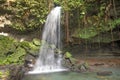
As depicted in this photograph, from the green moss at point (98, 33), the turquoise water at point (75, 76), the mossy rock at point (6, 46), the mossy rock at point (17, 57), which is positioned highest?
the green moss at point (98, 33)

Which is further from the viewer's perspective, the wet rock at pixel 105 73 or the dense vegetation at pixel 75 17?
the dense vegetation at pixel 75 17

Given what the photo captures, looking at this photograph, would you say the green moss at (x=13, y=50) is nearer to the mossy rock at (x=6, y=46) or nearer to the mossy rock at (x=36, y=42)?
the mossy rock at (x=6, y=46)

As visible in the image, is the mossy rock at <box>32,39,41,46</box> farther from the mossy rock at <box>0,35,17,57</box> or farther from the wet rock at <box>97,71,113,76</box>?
the wet rock at <box>97,71,113,76</box>

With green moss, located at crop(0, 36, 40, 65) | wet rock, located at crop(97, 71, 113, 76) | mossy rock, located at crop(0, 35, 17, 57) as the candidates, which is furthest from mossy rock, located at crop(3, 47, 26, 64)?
wet rock, located at crop(97, 71, 113, 76)

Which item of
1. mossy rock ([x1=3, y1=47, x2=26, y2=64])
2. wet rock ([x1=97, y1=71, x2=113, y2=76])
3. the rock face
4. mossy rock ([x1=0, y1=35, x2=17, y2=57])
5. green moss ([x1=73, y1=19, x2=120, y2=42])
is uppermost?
green moss ([x1=73, y1=19, x2=120, y2=42])

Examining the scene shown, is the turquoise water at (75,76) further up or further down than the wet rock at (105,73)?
further down

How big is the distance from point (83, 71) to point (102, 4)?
16.3 ft

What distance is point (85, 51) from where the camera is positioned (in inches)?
600

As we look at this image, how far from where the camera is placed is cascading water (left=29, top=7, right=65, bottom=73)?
13672 mm

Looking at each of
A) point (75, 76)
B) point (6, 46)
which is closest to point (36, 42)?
point (6, 46)

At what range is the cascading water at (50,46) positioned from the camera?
538 inches

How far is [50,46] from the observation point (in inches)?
566

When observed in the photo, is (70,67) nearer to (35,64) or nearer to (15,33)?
(35,64)

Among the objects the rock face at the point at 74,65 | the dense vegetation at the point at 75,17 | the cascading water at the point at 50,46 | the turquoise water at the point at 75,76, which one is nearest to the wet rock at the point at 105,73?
the turquoise water at the point at 75,76
